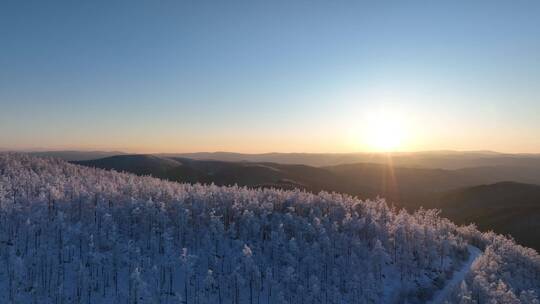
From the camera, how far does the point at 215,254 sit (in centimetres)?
3369

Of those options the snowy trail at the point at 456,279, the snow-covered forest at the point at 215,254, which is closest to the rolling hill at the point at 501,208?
the snowy trail at the point at 456,279

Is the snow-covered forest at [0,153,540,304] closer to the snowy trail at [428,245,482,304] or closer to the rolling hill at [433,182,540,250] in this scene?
the snowy trail at [428,245,482,304]

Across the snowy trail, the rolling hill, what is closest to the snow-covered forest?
the snowy trail

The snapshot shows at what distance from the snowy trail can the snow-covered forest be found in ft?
1.89

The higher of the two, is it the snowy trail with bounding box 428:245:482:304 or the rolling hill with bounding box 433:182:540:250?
the snowy trail with bounding box 428:245:482:304

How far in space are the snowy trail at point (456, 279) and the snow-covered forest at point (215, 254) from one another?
575 millimetres

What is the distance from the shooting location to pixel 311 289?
31953 mm

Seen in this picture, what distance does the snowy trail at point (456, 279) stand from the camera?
3489 cm

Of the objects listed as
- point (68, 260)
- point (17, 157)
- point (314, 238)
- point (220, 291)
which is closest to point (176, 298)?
point (220, 291)

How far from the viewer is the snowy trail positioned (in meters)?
34.9

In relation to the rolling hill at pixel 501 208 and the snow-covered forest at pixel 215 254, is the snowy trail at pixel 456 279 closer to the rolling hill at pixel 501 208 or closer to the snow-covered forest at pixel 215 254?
the snow-covered forest at pixel 215 254

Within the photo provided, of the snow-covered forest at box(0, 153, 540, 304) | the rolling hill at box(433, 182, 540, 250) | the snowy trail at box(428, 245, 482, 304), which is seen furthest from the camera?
the rolling hill at box(433, 182, 540, 250)

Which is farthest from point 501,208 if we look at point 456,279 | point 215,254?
point 215,254

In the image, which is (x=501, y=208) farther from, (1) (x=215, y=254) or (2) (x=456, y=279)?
(1) (x=215, y=254)
